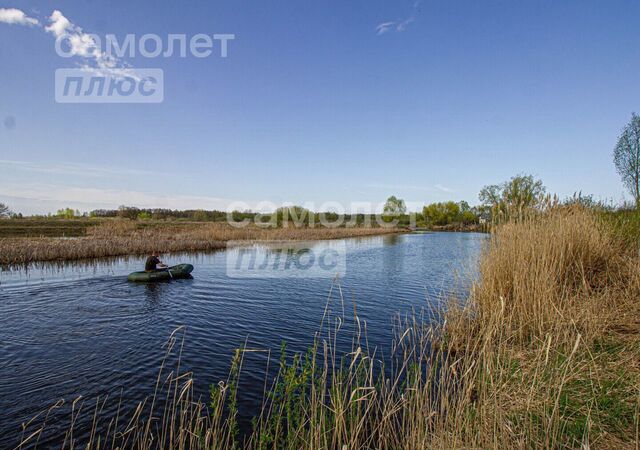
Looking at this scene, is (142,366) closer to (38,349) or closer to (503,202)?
(38,349)

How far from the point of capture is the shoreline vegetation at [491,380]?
146 inches

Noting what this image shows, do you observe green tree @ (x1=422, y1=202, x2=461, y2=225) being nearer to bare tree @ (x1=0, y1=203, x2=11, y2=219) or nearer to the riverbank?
the riverbank

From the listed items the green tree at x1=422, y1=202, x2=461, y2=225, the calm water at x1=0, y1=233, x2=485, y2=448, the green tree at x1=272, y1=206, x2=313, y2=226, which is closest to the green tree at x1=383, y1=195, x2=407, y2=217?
the green tree at x1=422, y1=202, x2=461, y2=225

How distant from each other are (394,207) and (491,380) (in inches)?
4721

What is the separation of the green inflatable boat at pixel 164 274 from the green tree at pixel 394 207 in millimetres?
106045

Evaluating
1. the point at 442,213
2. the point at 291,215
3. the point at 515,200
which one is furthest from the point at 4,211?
the point at 442,213

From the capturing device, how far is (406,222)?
113938 mm

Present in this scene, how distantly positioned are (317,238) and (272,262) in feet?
82.9

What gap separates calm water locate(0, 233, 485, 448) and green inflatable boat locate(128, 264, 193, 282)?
0.52 m

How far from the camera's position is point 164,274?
1725 centimetres

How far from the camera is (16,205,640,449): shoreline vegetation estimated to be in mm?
3703

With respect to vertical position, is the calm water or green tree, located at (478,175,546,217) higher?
green tree, located at (478,175,546,217)

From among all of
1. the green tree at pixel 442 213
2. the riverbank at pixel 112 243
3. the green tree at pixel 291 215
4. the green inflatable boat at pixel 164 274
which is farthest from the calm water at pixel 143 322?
the green tree at pixel 442 213

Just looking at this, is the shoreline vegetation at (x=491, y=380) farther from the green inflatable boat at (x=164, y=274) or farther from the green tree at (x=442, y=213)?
the green tree at (x=442, y=213)
